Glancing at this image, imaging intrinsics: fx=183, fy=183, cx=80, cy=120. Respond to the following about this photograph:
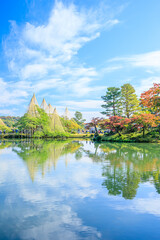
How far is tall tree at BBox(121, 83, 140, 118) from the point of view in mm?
24438

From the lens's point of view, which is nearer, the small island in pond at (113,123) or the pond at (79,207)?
the pond at (79,207)

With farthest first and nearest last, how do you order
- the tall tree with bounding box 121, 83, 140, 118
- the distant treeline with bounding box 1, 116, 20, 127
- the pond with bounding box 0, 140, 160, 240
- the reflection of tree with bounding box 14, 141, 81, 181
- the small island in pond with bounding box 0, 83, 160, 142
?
the distant treeline with bounding box 1, 116, 20, 127
the tall tree with bounding box 121, 83, 140, 118
the small island in pond with bounding box 0, 83, 160, 142
the reflection of tree with bounding box 14, 141, 81, 181
the pond with bounding box 0, 140, 160, 240

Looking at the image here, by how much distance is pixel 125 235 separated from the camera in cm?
224

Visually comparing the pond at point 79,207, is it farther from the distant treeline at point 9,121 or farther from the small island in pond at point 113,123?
the distant treeline at point 9,121

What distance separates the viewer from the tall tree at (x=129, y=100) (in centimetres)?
2444

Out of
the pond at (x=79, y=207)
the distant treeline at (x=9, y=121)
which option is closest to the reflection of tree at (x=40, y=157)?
the pond at (x=79, y=207)

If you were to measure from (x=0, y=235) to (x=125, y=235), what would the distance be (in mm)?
1518

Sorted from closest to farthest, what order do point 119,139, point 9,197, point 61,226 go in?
point 61,226 < point 9,197 < point 119,139

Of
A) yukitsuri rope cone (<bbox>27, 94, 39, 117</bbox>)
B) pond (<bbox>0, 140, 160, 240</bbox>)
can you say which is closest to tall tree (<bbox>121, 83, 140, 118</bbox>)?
yukitsuri rope cone (<bbox>27, 94, 39, 117</bbox>)

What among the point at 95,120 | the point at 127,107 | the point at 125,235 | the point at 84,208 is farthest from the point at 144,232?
the point at 127,107

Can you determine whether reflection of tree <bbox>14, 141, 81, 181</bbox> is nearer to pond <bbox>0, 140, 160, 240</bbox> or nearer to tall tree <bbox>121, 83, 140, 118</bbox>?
pond <bbox>0, 140, 160, 240</bbox>

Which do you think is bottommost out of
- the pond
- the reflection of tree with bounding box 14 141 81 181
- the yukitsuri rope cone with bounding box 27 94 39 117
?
the pond

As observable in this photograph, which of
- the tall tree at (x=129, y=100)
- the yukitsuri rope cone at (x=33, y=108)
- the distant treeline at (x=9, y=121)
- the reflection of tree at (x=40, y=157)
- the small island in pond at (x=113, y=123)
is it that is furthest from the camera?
the distant treeline at (x=9, y=121)

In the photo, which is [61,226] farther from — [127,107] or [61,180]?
[127,107]
